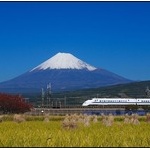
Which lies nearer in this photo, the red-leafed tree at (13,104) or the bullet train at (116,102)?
the red-leafed tree at (13,104)

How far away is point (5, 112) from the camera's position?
6919 cm

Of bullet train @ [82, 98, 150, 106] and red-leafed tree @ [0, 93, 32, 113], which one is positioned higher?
bullet train @ [82, 98, 150, 106]

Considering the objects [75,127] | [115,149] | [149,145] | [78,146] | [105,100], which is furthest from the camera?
[105,100]

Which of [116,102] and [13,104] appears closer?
[13,104]

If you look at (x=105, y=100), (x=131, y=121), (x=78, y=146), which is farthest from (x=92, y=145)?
(x=105, y=100)

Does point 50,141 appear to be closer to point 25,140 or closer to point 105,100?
point 25,140

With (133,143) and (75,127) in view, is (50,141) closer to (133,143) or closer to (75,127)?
(133,143)

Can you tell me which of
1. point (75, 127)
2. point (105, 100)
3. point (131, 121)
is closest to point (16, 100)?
point (131, 121)

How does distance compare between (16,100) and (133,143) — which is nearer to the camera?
(133,143)

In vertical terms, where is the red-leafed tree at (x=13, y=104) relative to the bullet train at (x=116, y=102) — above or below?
below

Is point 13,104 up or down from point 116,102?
down

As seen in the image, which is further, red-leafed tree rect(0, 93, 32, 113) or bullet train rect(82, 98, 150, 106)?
bullet train rect(82, 98, 150, 106)

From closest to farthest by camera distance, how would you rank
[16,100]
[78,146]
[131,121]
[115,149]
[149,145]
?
[115,149] → [78,146] → [149,145] → [131,121] → [16,100]

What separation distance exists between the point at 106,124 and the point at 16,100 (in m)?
33.7
